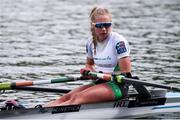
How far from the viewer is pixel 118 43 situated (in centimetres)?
1467

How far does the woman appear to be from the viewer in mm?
14469

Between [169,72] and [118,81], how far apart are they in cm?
726

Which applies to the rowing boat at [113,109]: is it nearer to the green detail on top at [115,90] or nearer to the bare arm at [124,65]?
the green detail on top at [115,90]

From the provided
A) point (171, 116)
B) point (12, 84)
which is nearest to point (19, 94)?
point (12, 84)

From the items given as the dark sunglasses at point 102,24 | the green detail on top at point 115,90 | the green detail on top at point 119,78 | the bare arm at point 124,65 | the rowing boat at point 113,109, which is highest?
the dark sunglasses at point 102,24

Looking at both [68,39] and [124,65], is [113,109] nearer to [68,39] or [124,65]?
[124,65]

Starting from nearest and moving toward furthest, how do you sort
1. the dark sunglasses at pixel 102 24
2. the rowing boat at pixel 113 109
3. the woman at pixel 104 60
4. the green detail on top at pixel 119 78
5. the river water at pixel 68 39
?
the rowing boat at pixel 113 109, the green detail on top at pixel 119 78, the woman at pixel 104 60, the dark sunglasses at pixel 102 24, the river water at pixel 68 39

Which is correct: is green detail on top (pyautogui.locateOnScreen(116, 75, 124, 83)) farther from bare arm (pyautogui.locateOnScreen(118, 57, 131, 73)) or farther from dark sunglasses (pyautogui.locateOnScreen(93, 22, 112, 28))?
dark sunglasses (pyautogui.locateOnScreen(93, 22, 112, 28))

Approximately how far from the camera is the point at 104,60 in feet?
48.9

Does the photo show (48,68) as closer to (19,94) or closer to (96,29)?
(19,94)

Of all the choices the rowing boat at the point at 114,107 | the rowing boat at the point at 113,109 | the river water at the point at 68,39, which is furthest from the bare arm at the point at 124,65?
the river water at the point at 68,39

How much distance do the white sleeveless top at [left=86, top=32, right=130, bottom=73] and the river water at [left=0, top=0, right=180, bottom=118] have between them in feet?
8.66

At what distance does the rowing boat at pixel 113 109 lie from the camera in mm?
13992

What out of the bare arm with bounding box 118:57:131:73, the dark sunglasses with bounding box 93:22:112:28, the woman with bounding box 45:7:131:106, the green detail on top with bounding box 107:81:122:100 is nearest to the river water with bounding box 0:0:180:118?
the woman with bounding box 45:7:131:106
